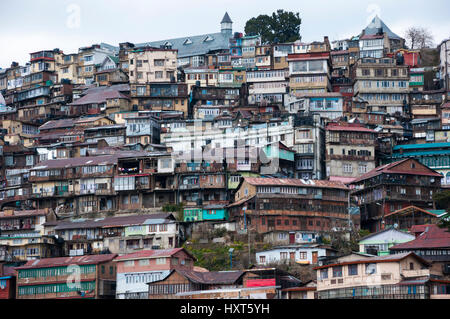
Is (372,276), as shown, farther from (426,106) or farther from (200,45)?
(200,45)

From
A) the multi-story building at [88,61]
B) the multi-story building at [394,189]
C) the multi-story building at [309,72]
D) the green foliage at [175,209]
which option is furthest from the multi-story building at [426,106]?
the multi-story building at [88,61]

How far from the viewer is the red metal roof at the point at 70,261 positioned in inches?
2516

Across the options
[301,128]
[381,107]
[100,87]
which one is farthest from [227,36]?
[301,128]

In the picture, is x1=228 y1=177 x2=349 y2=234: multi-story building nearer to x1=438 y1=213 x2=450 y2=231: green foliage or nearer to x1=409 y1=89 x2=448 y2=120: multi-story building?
x1=438 y1=213 x2=450 y2=231: green foliage

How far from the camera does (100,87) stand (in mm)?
111312

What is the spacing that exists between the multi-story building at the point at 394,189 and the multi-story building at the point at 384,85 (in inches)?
901

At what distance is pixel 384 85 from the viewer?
3868 inches

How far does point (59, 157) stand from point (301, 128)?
1085 inches

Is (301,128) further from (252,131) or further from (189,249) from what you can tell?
(189,249)

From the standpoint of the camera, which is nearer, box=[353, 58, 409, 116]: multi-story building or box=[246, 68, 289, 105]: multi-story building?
box=[353, 58, 409, 116]: multi-story building

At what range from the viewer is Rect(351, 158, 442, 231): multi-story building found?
72.4 metres

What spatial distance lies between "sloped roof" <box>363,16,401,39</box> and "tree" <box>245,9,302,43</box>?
11814 millimetres

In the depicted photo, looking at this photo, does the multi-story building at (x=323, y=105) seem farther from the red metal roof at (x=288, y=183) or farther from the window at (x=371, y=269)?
the window at (x=371, y=269)

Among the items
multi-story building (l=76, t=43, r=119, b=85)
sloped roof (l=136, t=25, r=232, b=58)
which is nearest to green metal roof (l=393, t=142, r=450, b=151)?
sloped roof (l=136, t=25, r=232, b=58)
